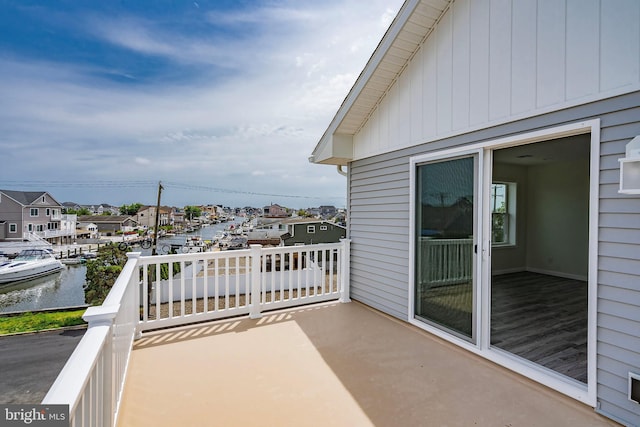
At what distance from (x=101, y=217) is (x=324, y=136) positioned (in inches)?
1233

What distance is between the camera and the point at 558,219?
270 inches

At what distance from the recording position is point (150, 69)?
12750 millimetres

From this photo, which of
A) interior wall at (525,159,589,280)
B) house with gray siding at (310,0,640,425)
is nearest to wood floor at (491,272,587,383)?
house with gray siding at (310,0,640,425)

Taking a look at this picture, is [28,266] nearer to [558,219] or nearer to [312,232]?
[312,232]

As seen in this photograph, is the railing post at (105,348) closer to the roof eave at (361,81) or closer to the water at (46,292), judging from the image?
the roof eave at (361,81)

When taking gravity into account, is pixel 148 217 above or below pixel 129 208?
below

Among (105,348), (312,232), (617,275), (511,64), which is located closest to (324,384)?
(105,348)

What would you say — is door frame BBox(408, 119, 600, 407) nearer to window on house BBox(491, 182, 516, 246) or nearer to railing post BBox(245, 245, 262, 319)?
railing post BBox(245, 245, 262, 319)

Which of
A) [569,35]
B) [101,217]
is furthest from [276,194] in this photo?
[569,35]

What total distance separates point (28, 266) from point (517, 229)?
24.3 metres

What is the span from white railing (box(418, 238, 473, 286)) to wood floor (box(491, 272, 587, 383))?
792mm

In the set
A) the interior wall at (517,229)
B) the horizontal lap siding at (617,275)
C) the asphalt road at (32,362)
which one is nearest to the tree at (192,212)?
the asphalt road at (32,362)

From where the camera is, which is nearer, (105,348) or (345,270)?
(105,348)

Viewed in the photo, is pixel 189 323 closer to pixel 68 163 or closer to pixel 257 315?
pixel 257 315
